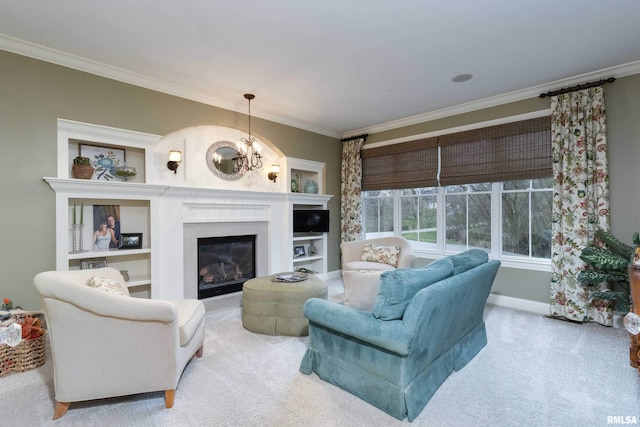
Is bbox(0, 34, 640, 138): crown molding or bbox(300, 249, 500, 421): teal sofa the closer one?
bbox(300, 249, 500, 421): teal sofa

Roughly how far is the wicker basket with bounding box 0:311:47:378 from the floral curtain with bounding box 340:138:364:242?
446cm

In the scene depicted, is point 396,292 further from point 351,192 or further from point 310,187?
point 351,192

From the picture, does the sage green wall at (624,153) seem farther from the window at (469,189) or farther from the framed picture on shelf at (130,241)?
the framed picture on shelf at (130,241)

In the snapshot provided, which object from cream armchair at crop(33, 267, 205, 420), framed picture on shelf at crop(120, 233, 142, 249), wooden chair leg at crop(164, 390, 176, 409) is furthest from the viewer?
framed picture on shelf at crop(120, 233, 142, 249)

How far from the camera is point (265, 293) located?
327 cm

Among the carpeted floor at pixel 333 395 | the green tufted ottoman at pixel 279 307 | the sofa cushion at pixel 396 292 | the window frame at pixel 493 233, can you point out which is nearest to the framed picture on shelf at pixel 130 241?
the carpeted floor at pixel 333 395

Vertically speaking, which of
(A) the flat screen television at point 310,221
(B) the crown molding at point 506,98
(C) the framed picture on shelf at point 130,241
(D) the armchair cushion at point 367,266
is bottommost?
(D) the armchair cushion at point 367,266

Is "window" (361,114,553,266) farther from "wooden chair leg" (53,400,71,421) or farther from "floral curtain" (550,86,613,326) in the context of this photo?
"wooden chair leg" (53,400,71,421)

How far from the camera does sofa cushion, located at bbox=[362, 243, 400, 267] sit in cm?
466

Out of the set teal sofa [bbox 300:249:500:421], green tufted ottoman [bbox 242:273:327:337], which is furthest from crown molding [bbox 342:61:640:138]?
green tufted ottoman [bbox 242:273:327:337]

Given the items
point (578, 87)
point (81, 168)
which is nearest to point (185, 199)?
point (81, 168)

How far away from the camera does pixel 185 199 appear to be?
404cm

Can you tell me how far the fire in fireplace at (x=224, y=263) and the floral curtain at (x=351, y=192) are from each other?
191cm

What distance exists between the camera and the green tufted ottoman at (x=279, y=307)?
322cm
